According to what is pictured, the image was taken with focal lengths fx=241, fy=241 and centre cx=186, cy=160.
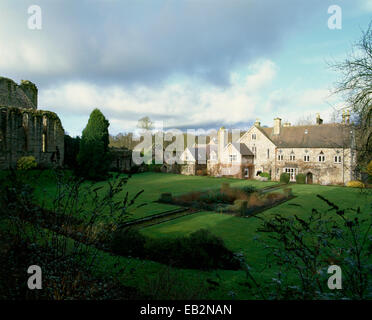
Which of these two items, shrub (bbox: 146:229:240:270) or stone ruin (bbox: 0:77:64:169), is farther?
stone ruin (bbox: 0:77:64:169)

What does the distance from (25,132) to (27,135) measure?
1.45 ft

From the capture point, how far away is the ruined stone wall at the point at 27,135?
22062 mm

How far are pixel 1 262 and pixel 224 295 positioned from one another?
155 inches

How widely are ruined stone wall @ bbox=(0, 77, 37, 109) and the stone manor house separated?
2330cm

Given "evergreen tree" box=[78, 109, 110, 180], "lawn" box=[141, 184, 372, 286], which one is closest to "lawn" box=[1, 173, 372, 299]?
"lawn" box=[141, 184, 372, 286]

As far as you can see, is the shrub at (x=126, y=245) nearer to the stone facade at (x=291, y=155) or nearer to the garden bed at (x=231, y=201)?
the garden bed at (x=231, y=201)

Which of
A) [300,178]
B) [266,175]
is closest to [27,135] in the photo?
[266,175]

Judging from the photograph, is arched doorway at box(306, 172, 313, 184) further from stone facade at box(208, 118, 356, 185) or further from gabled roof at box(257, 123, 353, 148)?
gabled roof at box(257, 123, 353, 148)

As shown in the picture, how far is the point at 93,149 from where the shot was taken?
24.8 metres

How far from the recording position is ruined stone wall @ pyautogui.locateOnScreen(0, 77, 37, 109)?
1053 inches

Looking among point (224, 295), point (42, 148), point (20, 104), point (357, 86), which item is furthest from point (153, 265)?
point (20, 104)

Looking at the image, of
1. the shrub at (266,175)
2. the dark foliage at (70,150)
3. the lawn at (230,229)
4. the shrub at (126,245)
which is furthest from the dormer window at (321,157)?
the dark foliage at (70,150)

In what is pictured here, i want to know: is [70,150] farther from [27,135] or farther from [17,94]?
[17,94]
